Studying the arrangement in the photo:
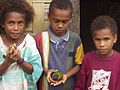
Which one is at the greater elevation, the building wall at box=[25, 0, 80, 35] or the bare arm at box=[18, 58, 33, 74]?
the building wall at box=[25, 0, 80, 35]

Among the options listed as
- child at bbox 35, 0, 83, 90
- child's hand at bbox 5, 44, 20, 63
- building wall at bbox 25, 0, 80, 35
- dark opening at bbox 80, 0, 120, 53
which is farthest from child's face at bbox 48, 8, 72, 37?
dark opening at bbox 80, 0, 120, 53

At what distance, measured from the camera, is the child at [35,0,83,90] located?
2.80 meters

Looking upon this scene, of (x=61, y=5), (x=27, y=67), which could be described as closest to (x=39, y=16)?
(x=61, y=5)

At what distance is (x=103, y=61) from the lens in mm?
2775

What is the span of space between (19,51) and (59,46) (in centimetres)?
39

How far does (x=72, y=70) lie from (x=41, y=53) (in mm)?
338

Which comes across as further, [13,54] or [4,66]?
[4,66]

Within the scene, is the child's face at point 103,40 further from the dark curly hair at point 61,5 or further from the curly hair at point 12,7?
the curly hair at point 12,7

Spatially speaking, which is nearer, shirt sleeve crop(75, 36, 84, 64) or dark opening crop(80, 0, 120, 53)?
shirt sleeve crop(75, 36, 84, 64)

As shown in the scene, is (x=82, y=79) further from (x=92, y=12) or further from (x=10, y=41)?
(x=92, y=12)

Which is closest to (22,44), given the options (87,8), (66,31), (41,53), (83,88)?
(41,53)

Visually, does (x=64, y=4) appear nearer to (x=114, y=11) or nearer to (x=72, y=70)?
(x=72, y=70)

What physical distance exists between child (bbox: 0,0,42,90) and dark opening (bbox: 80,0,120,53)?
11.3 feet

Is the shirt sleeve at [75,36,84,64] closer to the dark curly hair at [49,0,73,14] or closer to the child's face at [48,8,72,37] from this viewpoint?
the child's face at [48,8,72,37]
